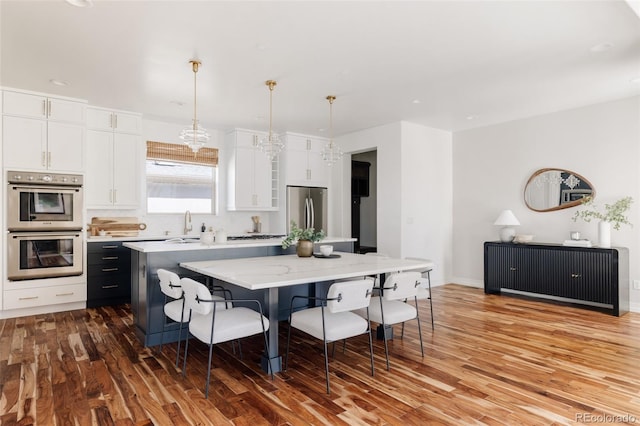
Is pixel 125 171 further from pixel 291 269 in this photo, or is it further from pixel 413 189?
pixel 413 189

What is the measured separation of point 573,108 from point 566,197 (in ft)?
4.03

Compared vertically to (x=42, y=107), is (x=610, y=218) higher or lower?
lower

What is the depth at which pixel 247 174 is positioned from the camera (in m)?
6.46

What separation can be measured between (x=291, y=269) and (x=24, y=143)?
3725 millimetres

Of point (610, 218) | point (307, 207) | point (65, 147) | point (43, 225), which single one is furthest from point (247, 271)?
point (610, 218)

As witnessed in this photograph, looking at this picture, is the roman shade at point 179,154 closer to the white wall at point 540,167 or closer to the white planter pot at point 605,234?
the white wall at point 540,167

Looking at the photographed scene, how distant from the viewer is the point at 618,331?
3.98 m

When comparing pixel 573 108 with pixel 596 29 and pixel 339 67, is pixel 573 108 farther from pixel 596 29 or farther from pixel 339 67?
pixel 339 67

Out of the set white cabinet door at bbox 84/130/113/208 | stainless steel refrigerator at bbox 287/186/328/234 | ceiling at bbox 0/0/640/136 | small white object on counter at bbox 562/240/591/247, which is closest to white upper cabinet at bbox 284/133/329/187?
stainless steel refrigerator at bbox 287/186/328/234

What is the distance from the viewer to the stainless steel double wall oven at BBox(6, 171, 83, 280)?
444 centimetres

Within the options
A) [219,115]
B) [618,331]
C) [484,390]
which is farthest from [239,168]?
[618,331]

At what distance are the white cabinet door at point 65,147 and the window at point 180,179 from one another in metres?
1.09

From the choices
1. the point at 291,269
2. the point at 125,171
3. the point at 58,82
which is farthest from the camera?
the point at 125,171

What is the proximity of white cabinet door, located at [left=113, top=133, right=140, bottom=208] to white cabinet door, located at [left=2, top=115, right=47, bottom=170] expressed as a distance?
874 mm
